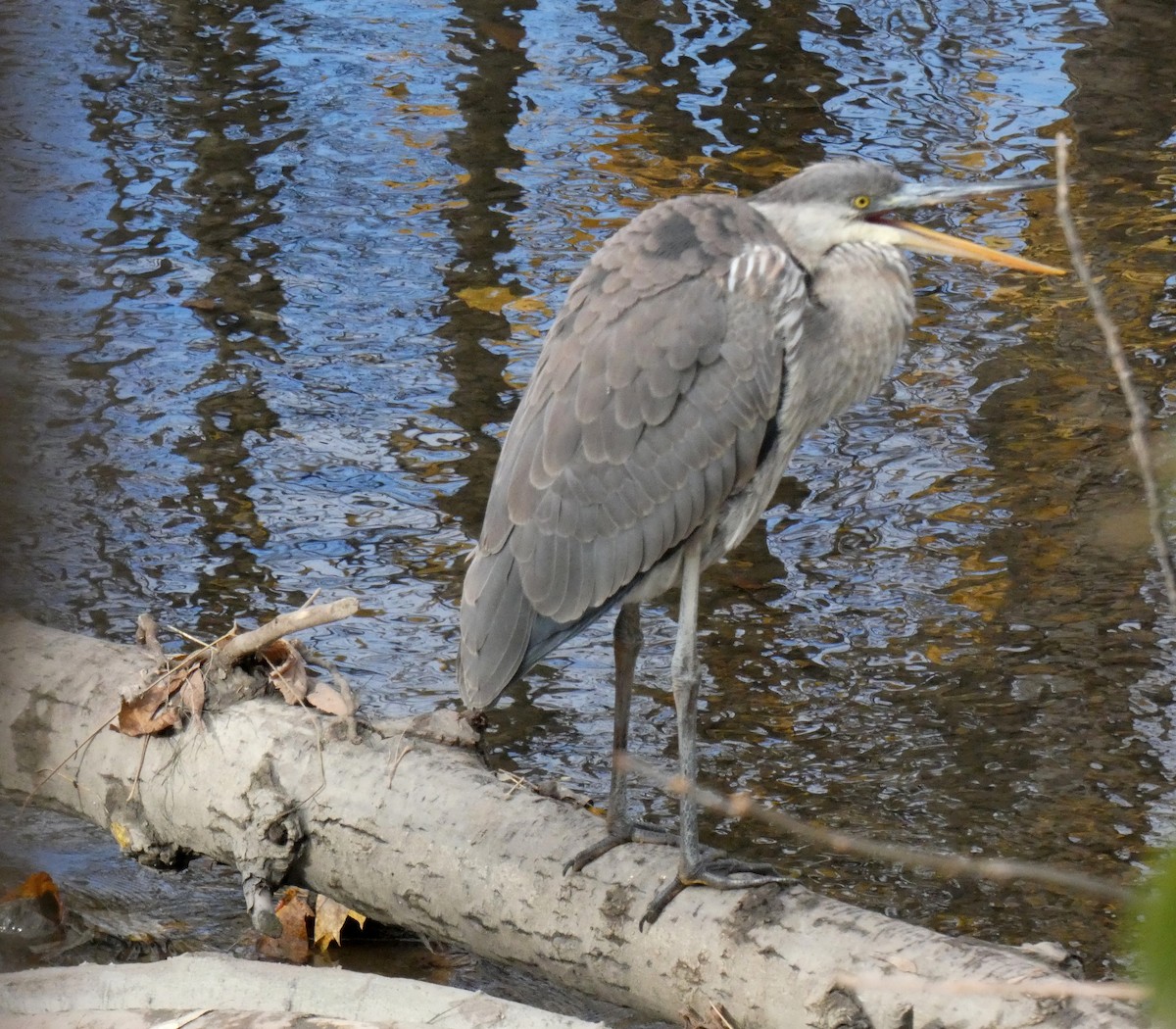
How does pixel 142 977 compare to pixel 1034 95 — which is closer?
pixel 142 977

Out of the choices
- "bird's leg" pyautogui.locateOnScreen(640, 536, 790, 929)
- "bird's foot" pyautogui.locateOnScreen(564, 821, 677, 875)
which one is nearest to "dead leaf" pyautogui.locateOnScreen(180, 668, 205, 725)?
"bird's foot" pyautogui.locateOnScreen(564, 821, 677, 875)

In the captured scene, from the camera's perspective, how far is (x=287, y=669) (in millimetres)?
4352

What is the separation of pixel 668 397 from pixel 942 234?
0.81m

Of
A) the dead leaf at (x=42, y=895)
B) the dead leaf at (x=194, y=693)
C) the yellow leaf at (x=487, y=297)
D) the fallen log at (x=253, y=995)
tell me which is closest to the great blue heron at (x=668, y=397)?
the fallen log at (x=253, y=995)

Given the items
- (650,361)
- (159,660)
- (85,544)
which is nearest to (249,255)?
(85,544)

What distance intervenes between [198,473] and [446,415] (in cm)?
116

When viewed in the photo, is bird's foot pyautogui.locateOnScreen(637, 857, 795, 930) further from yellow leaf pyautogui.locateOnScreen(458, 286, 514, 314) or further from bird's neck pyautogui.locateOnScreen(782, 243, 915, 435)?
yellow leaf pyautogui.locateOnScreen(458, 286, 514, 314)

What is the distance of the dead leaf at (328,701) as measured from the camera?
419 cm

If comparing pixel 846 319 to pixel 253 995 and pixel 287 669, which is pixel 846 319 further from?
pixel 253 995

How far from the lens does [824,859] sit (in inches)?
185

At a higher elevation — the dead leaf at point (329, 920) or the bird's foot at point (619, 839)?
the bird's foot at point (619, 839)

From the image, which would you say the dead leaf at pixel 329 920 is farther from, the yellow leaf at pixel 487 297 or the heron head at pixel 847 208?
the yellow leaf at pixel 487 297

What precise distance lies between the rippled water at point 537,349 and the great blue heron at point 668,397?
3.65 ft

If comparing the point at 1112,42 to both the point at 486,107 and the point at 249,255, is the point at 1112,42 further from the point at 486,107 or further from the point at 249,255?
the point at 249,255
